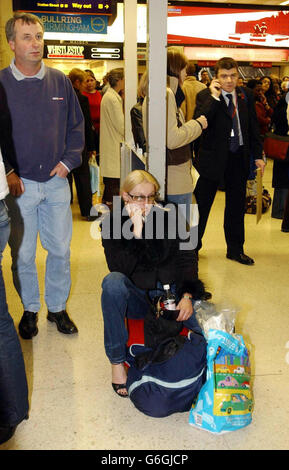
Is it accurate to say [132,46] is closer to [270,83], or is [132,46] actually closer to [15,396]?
[15,396]

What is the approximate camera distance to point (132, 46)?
433cm

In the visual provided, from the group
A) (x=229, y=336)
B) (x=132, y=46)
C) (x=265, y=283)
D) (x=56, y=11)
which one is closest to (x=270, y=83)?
(x=56, y=11)

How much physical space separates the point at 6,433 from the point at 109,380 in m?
0.65

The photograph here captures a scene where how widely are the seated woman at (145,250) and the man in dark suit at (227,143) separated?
1555mm

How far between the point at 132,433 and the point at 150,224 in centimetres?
98

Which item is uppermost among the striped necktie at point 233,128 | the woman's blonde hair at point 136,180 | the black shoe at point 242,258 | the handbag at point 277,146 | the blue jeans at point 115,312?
the striped necktie at point 233,128

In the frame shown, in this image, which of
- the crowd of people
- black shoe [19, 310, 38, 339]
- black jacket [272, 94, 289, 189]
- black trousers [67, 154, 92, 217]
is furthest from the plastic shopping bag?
black trousers [67, 154, 92, 217]

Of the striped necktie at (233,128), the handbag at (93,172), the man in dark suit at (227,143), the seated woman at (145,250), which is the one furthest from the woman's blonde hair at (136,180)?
the handbag at (93,172)

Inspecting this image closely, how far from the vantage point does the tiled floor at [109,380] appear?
2.01m

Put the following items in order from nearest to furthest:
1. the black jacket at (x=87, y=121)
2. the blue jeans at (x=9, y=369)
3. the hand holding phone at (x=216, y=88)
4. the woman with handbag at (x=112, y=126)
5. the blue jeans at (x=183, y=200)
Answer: the blue jeans at (x=9, y=369), the blue jeans at (x=183, y=200), the hand holding phone at (x=216, y=88), the woman with handbag at (x=112, y=126), the black jacket at (x=87, y=121)

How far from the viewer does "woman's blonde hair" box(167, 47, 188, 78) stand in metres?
3.12

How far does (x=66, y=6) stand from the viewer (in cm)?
612

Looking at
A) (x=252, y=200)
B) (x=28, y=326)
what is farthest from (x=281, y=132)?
(x=28, y=326)

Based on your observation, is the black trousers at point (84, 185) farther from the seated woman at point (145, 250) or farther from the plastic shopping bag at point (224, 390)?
the plastic shopping bag at point (224, 390)
